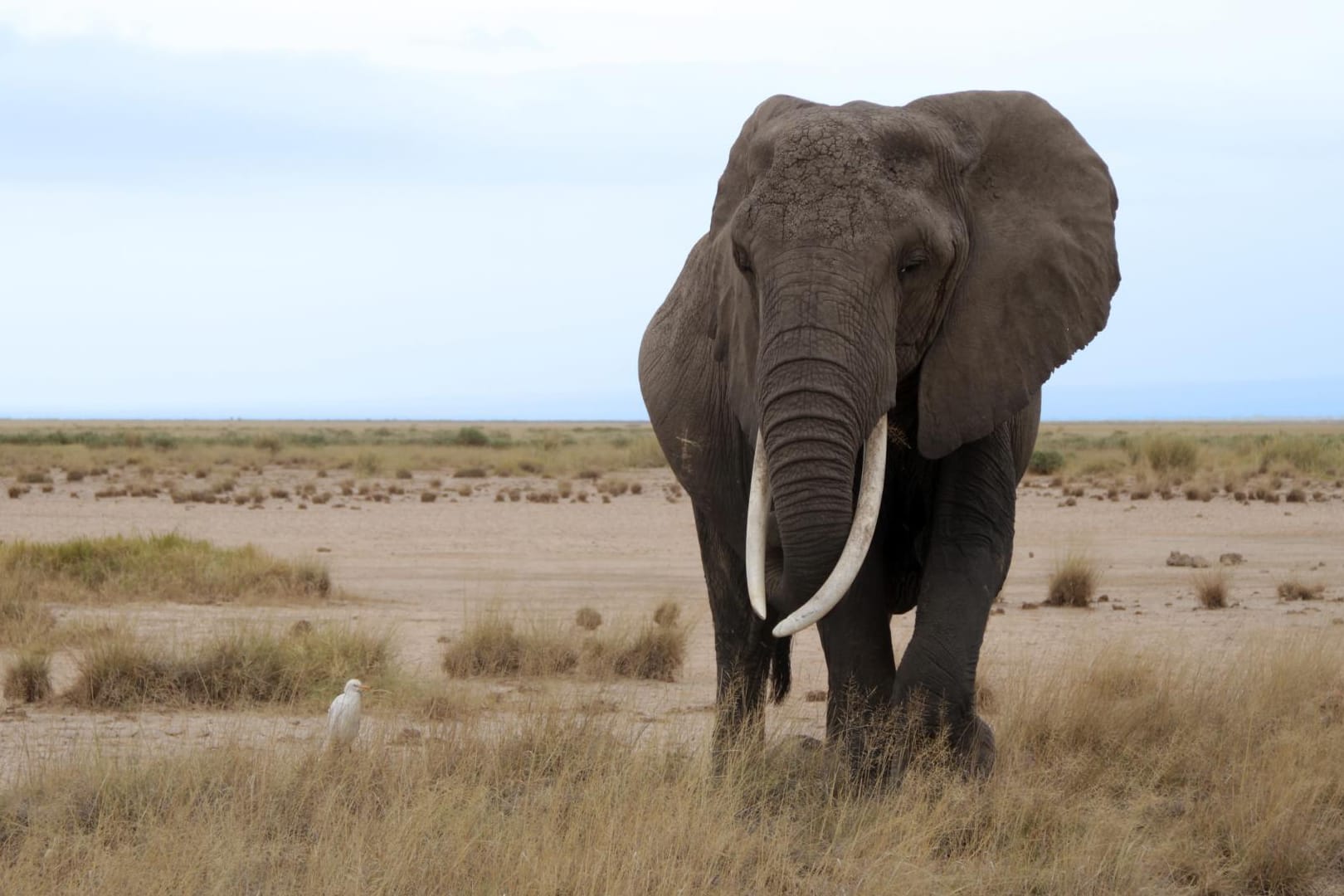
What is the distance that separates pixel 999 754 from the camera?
7.16m

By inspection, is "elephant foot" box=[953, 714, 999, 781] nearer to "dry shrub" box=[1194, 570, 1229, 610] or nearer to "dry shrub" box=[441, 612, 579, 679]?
"dry shrub" box=[441, 612, 579, 679]

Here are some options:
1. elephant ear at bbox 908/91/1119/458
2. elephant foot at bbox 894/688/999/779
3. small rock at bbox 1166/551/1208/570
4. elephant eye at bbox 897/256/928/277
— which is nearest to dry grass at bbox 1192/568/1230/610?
small rock at bbox 1166/551/1208/570

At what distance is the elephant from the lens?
207 inches

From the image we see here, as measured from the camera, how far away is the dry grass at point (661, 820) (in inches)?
203

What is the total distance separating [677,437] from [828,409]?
2.07m

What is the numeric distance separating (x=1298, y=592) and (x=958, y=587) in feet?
34.4

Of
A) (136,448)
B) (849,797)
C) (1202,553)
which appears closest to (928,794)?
(849,797)

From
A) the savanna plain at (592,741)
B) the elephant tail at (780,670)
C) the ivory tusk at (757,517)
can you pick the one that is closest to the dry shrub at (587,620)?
the savanna plain at (592,741)

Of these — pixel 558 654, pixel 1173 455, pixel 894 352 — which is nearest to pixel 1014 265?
pixel 894 352

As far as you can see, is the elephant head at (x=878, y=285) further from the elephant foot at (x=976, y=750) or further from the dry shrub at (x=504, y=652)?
the dry shrub at (x=504, y=652)

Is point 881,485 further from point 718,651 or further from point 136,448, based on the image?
point 136,448

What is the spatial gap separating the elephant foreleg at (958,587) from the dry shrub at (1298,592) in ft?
33.0

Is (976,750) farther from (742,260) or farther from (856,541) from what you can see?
(742,260)

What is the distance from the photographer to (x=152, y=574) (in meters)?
15.3
